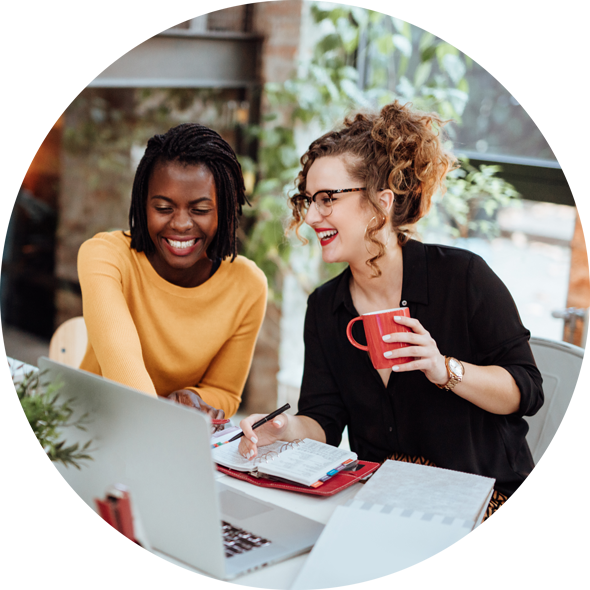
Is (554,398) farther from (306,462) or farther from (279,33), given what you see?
(279,33)

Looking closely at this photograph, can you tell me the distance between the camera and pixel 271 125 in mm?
3385

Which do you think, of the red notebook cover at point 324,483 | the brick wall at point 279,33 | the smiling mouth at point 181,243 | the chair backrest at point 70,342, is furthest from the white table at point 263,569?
the brick wall at point 279,33

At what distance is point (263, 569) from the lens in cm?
99

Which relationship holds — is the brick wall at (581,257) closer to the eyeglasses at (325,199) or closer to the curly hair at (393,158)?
the curly hair at (393,158)

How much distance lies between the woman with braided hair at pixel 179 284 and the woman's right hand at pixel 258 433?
22cm

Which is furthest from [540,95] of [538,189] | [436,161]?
Answer: [538,189]

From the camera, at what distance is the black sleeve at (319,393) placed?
1568 mm

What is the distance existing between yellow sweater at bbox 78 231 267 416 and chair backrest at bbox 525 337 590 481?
0.71 m

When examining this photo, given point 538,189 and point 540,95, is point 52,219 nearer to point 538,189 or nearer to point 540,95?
point 538,189

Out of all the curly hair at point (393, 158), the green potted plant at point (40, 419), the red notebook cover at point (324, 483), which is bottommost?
the red notebook cover at point (324, 483)

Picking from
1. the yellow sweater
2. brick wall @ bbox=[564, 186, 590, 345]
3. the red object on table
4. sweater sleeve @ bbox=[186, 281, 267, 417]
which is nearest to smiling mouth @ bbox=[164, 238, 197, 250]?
the yellow sweater

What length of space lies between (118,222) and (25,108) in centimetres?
224

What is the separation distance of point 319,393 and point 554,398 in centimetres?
57

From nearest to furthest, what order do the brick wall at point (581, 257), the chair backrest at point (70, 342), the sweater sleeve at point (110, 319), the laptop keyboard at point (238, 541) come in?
the laptop keyboard at point (238, 541) < the sweater sleeve at point (110, 319) < the chair backrest at point (70, 342) < the brick wall at point (581, 257)
